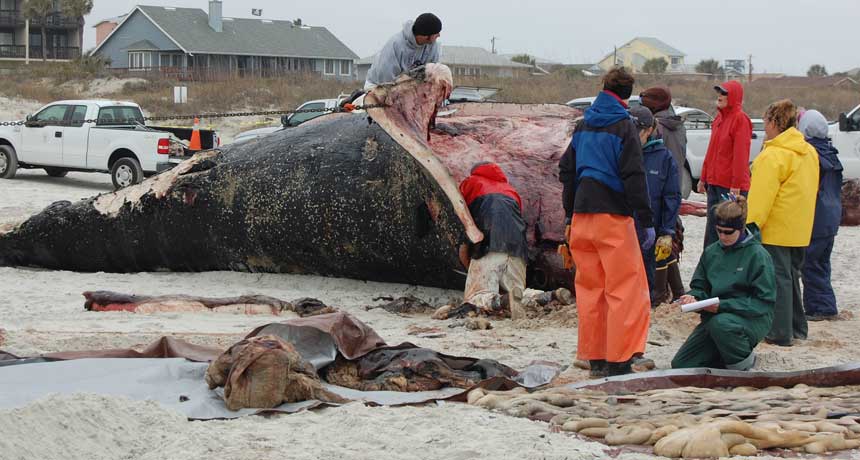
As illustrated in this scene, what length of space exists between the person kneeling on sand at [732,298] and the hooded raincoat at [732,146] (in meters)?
1.98

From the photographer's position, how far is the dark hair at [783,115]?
7.71 metres

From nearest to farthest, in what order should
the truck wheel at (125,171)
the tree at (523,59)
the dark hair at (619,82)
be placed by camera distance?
the dark hair at (619,82) → the truck wheel at (125,171) → the tree at (523,59)

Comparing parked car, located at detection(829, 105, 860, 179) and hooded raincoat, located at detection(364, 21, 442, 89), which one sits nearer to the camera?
hooded raincoat, located at detection(364, 21, 442, 89)

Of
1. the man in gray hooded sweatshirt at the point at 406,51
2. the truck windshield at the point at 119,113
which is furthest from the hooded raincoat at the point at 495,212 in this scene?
the truck windshield at the point at 119,113

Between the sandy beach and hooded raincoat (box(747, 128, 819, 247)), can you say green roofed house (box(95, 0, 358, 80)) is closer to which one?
the sandy beach

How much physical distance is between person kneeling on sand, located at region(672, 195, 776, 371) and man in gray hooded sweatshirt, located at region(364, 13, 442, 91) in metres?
4.06

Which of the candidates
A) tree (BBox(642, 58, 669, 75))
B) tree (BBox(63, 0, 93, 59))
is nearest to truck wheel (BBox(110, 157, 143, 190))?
tree (BBox(63, 0, 93, 59))

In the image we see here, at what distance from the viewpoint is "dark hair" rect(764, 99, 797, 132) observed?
25.3 ft

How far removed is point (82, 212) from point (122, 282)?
41.2 inches

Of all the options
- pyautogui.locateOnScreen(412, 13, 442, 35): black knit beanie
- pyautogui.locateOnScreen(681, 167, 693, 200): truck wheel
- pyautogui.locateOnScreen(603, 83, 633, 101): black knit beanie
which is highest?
pyautogui.locateOnScreen(412, 13, 442, 35): black knit beanie

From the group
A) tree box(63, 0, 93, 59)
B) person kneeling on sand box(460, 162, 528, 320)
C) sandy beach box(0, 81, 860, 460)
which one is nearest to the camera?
sandy beach box(0, 81, 860, 460)

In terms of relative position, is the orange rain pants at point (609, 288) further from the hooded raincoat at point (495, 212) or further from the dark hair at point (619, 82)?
the hooded raincoat at point (495, 212)

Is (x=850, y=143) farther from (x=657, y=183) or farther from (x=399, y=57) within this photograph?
(x=657, y=183)

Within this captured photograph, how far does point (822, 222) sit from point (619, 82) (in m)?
2.92
